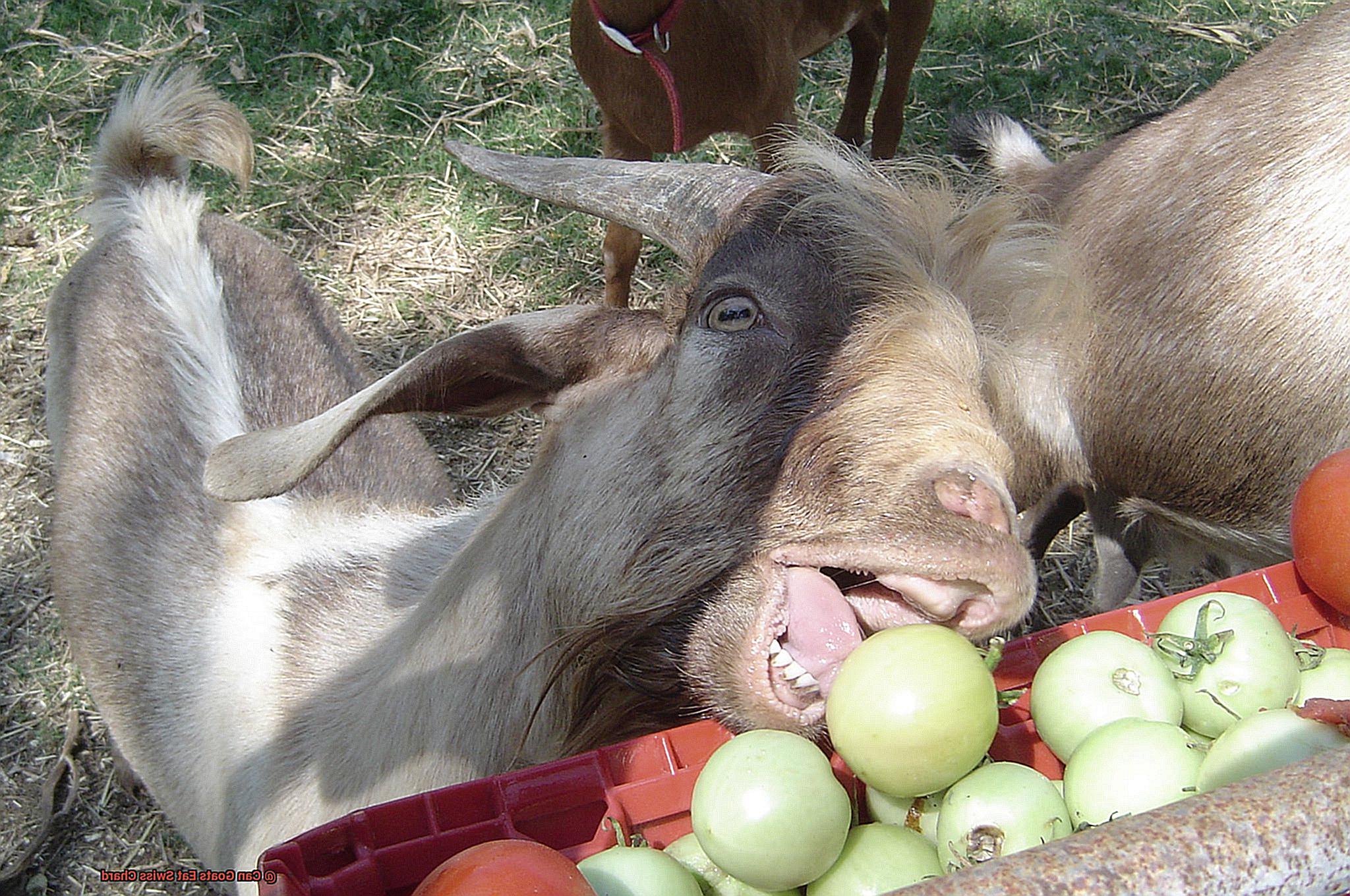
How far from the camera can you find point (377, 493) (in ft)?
10.8

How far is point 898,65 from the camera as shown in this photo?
530 cm

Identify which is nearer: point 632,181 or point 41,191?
point 632,181

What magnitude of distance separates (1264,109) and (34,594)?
4556 millimetres

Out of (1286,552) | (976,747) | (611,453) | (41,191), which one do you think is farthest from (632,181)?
(41,191)

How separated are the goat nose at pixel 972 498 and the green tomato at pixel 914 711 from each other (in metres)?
0.22

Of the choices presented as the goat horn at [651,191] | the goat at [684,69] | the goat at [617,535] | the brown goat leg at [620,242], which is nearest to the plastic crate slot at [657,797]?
the goat at [617,535]

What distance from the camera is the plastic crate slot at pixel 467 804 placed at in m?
1.48

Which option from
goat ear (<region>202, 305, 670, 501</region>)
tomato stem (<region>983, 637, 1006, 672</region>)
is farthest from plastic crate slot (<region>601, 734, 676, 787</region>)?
goat ear (<region>202, 305, 670, 501</region>)

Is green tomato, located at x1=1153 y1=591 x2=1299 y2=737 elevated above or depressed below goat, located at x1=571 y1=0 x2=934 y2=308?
above

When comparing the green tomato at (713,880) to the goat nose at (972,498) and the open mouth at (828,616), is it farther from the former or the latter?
the goat nose at (972,498)

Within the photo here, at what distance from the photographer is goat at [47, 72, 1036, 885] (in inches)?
65.9

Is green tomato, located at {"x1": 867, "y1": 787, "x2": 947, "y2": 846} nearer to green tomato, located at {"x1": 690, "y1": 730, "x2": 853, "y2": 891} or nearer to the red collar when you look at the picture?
green tomato, located at {"x1": 690, "y1": 730, "x2": 853, "y2": 891}

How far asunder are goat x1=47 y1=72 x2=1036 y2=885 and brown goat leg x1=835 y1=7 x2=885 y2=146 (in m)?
3.32

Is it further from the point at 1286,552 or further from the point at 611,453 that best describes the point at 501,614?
the point at 1286,552
